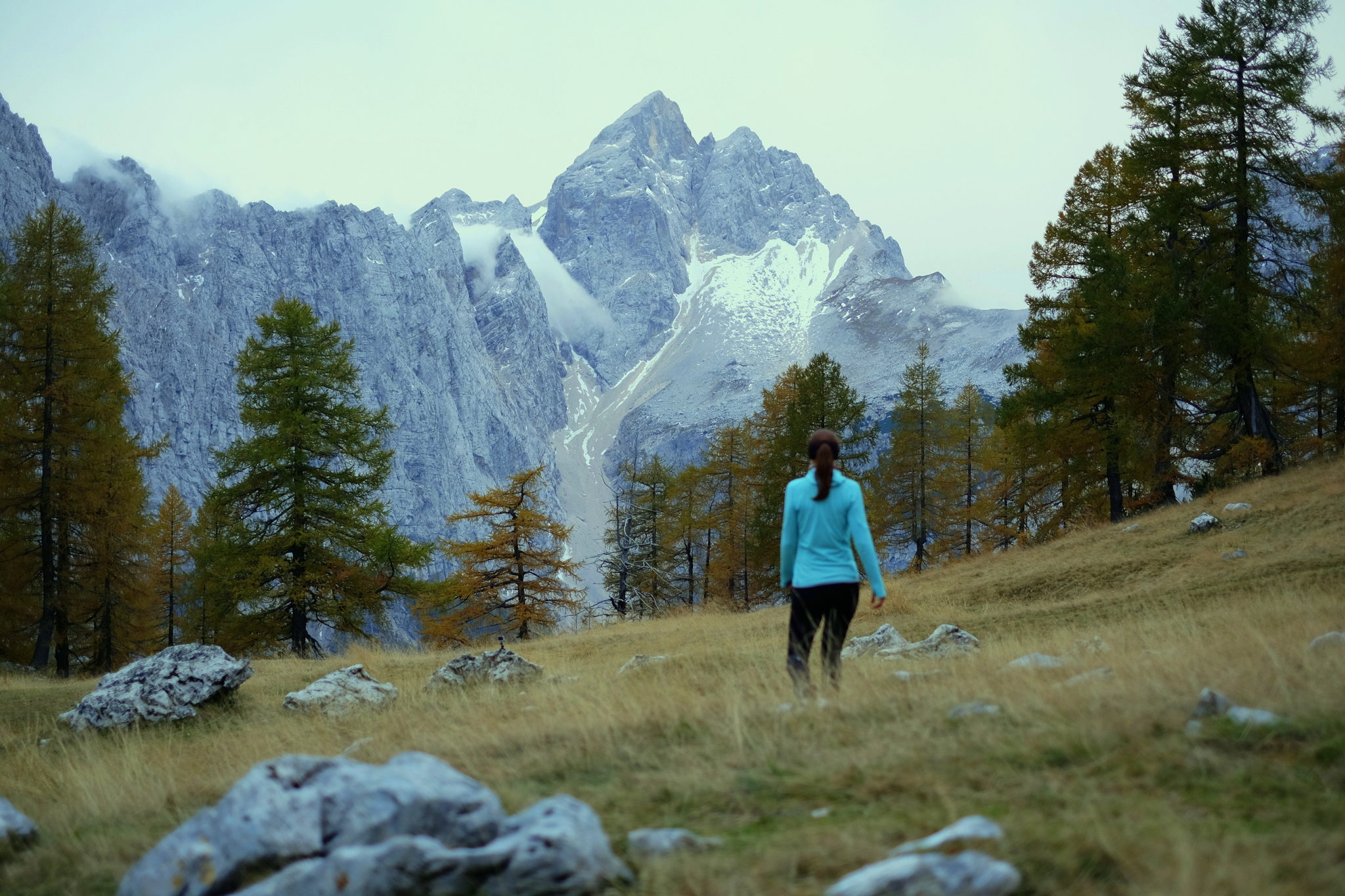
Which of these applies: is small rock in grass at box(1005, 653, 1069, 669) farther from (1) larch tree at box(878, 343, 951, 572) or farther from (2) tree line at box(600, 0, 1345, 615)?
(1) larch tree at box(878, 343, 951, 572)

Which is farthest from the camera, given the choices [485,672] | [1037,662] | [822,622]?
[485,672]

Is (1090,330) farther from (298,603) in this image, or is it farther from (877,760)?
(298,603)

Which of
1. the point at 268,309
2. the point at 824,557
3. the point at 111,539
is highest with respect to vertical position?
the point at 268,309

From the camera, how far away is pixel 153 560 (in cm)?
3681

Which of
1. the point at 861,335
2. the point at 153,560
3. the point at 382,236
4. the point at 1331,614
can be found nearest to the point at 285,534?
the point at 153,560

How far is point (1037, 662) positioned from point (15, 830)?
24.3ft

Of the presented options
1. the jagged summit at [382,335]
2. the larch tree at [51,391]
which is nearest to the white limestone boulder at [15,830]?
the larch tree at [51,391]

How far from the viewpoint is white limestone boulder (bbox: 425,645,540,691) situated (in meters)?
11.0

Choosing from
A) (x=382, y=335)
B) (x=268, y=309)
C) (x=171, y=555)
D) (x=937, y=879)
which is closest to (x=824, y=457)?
(x=937, y=879)

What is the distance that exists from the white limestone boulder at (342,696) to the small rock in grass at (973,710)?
685 centimetres

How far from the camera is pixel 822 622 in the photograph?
266 inches

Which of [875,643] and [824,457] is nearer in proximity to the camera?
[824,457]

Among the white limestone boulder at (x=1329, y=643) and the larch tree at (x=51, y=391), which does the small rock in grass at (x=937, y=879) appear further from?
the larch tree at (x=51, y=391)

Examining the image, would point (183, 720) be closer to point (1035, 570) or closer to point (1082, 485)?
point (1035, 570)
